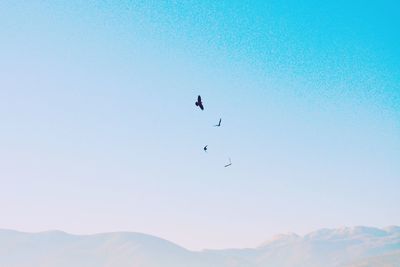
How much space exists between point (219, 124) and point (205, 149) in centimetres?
215

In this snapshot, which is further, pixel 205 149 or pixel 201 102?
pixel 205 149

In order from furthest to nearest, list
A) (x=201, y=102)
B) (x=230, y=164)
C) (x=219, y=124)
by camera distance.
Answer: (x=230, y=164) < (x=219, y=124) < (x=201, y=102)

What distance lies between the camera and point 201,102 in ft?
93.2

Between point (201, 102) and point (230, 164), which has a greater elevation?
point (201, 102)

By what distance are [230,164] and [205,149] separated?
3.39 m

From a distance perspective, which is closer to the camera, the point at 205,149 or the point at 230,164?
the point at 205,149

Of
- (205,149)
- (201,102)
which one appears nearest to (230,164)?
(205,149)

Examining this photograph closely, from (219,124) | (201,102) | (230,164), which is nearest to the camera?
(201,102)

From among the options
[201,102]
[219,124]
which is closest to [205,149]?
[219,124]

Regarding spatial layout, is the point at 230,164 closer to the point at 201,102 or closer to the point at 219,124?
the point at 219,124

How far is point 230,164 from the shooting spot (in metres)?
33.5

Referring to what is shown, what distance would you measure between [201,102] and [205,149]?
4.28m

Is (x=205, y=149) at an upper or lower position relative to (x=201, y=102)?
lower

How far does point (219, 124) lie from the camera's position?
3067 centimetres
